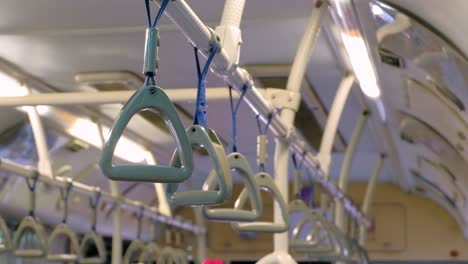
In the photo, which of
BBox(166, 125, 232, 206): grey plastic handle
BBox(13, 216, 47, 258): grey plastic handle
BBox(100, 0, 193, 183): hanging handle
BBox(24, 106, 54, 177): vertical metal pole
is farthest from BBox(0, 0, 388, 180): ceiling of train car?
BBox(100, 0, 193, 183): hanging handle

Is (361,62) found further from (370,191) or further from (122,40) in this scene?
(370,191)

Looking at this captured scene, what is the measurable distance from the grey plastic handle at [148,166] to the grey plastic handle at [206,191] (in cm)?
32

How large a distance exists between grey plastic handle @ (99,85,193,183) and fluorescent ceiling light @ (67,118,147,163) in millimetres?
6876

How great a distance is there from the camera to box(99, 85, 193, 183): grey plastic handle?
2.34m

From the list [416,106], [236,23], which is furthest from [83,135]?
[236,23]

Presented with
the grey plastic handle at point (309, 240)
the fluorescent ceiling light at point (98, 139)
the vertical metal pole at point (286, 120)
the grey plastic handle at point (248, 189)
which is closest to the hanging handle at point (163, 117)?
the grey plastic handle at point (248, 189)

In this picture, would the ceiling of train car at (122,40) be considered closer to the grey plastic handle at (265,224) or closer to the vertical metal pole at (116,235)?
the vertical metal pole at (116,235)

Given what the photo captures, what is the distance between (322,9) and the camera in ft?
17.1

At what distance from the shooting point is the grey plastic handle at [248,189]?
3364 millimetres

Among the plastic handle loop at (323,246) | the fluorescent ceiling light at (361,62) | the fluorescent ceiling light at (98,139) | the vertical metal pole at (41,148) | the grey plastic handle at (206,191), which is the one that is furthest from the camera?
the fluorescent ceiling light at (98,139)

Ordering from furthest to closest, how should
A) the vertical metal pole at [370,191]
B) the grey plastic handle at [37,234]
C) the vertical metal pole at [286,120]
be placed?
the vertical metal pole at [370,191] < the grey plastic handle at [37,234] < the vertical metal pole at [286,120]

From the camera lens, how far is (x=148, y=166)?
7.82ft

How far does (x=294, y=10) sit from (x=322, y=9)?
1.67ft

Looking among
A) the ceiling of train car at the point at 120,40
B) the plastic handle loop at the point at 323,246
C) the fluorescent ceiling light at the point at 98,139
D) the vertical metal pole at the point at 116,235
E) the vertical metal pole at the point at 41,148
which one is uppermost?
the fluorescent ceiling light at the point at 98,139
